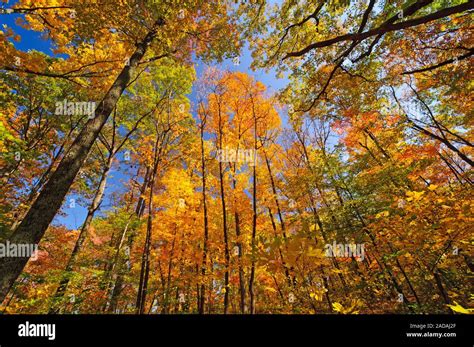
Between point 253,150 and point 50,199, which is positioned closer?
point 50,199

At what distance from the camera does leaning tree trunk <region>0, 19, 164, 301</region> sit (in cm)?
357

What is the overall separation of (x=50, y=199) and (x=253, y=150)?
390 inches

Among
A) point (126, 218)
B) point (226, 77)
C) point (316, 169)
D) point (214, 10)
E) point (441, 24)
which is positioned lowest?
point (126, 218)

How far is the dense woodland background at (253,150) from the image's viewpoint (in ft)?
15.2

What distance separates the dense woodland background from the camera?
4.64m

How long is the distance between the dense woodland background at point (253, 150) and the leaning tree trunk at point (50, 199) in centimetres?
2

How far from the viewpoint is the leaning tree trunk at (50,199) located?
357 centimetres

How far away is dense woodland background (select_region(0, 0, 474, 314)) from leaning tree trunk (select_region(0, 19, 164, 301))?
0.08 feet

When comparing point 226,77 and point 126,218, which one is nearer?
point 126,218

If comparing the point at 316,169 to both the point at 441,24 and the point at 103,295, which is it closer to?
the point at 441,24

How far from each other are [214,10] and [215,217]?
971 centimetres

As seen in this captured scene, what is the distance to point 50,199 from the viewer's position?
417 centimetres

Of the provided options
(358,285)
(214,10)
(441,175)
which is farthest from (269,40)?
(441,175)

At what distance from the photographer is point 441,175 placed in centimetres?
1344
